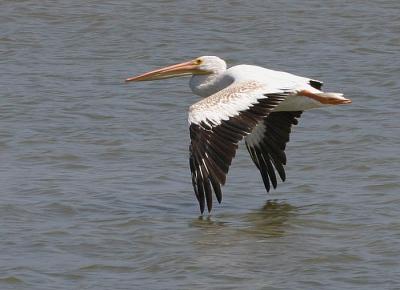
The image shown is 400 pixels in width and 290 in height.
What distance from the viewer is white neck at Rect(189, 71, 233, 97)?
9.74m

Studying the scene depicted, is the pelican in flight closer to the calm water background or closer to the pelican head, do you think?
the pelican head

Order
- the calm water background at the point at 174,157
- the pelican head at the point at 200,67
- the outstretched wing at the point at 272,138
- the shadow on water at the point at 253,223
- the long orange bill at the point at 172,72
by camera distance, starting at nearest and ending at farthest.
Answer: the calm water background at the point at 174,157
the shadow on water at the point at 253,223
the outstretched wing at the point at 272,138
the pelican head at the point at 200,67
the long orange bill at the point at 172,72

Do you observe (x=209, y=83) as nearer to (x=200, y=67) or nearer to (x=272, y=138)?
(x=200, y=67)

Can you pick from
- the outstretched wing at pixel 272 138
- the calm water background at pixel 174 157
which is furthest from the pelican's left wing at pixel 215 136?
the outstretched wing at pixel 272 138

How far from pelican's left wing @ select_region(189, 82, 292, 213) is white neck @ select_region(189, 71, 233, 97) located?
3.72 ft

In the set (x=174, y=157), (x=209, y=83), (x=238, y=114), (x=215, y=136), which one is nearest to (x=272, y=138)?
(x=209, y=83)

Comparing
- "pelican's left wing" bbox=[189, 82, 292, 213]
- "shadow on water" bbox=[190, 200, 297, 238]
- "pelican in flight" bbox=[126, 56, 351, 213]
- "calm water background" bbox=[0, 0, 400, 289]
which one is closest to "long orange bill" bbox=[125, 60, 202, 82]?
"pelican in flight" bbox=[126, 56, 351, 213]

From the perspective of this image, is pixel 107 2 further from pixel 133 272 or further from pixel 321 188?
pixel 133 272

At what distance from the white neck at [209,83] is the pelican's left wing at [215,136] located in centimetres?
113

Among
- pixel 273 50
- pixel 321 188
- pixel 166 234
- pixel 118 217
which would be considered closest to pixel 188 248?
pixel 166 234

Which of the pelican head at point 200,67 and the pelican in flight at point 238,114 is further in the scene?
the pelican head at point 200,67

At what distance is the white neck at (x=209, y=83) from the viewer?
9.74 m

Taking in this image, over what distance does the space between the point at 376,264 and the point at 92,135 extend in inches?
167

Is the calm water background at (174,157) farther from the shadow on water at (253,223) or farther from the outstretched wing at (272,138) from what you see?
the outstretched wing at (272,138)
